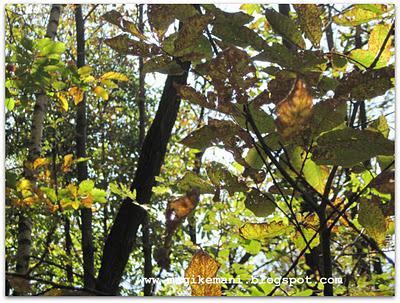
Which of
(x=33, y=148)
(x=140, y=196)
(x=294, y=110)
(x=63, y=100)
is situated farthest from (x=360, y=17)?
(x=33, y=148)

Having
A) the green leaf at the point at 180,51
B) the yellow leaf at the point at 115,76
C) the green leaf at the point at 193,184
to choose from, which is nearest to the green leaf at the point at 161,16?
the green leaf at the point at 180,51

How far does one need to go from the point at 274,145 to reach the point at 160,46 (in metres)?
0.12

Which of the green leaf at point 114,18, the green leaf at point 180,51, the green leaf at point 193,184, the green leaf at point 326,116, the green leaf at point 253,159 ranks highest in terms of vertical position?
the green leaf at point 114,18

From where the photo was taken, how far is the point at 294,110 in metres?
0.26

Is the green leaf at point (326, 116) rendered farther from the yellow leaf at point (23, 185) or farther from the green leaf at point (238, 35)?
the yellow leaf at point (23, 185)

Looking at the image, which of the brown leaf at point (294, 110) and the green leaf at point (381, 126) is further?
the green leaf at point (381, 126)

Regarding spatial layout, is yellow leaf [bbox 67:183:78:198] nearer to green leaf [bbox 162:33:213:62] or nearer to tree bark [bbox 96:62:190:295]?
tree bark [bbox 96:62:190:295]

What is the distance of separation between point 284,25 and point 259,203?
0.15 metres

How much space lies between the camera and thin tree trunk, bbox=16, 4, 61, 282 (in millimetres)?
1522

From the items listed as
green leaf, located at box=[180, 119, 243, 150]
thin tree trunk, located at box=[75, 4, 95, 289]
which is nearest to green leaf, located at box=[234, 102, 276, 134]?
→ green leaf, located at box=[180, 119, 243, 150]

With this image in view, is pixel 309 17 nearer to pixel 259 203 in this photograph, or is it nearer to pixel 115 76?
pixel 259 203

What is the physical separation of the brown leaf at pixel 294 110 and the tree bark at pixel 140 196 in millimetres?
711

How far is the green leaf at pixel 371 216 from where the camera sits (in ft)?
1.26

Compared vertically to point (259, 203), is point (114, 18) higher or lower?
higher
